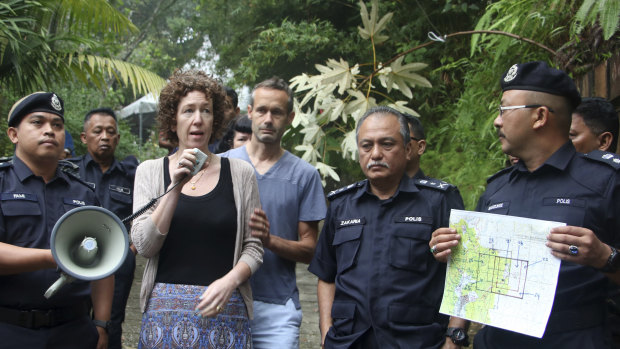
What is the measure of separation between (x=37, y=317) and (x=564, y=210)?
2524 millimetres

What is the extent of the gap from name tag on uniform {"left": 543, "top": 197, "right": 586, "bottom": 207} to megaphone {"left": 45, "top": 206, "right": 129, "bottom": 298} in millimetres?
1835

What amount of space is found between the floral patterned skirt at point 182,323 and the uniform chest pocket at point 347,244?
2.07 ft

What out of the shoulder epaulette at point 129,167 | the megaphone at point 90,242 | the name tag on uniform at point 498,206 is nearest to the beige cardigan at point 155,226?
the megaphone at point 90,242

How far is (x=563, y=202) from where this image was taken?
262 centimetres

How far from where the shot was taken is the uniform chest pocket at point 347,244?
3209 mm

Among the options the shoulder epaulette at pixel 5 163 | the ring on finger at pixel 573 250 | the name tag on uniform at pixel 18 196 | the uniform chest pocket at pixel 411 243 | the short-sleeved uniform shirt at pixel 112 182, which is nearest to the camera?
the ring on finger at pixel 573 250

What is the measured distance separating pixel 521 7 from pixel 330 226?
258 cm

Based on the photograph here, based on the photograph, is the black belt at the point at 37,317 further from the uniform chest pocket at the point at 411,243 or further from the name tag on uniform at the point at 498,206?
the name tag on uniform at the point at 498,206

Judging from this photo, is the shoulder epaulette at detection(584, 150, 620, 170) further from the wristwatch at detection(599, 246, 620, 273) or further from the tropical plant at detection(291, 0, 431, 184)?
the tropical plant at detection(291, 0, 431, 184)

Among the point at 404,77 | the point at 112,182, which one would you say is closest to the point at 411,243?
the point at 404,77

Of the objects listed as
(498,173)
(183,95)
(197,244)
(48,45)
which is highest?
(48,45)

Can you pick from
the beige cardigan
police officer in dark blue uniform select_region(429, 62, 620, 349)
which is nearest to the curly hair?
the beige cardigan

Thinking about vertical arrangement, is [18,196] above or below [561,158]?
below

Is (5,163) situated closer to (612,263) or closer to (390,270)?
(390,270)
